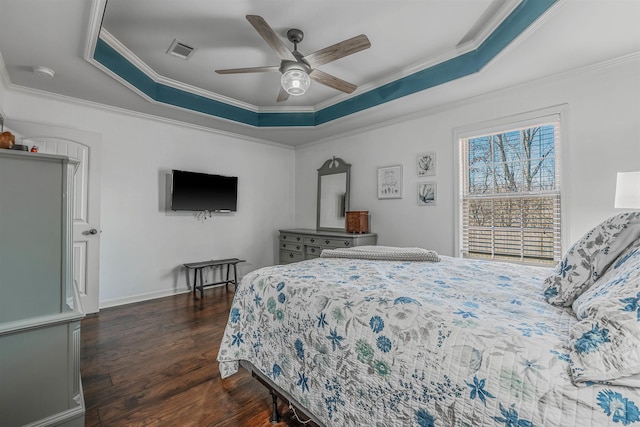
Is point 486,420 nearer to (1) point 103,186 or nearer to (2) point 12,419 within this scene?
(2) point 12,419

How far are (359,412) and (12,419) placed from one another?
1.60m

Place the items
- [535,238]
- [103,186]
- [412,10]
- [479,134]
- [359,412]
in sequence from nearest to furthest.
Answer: [359,412] → [412,10] → [535,238] → [479,134] → [103,186]

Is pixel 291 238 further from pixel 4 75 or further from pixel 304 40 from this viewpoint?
pixel 4 75

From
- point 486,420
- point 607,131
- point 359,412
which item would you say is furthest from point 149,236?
point 607,131

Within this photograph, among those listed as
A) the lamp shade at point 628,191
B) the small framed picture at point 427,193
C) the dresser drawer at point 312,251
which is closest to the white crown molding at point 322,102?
the small framed picture at point 427,193

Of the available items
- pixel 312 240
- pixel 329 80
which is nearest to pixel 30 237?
→ pixel 329 80

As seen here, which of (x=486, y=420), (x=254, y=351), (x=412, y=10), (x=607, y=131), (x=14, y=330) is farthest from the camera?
(x=607, y=131)

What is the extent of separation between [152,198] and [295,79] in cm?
268

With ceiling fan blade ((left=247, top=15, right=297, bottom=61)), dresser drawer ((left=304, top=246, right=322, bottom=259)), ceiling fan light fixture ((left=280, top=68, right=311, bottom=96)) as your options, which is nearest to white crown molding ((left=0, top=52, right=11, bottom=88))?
ceiling fan blade ((left=247, top=15, right=297, bottom=61))

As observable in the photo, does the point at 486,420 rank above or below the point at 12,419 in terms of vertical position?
above

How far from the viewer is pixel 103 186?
Result: 3520mm

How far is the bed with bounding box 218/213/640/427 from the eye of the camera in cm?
75

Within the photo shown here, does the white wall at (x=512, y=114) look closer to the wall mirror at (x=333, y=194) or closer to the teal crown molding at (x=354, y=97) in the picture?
the wall mirror at (x=333, y=194)

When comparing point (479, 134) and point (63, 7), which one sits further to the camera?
point (479, 134)
